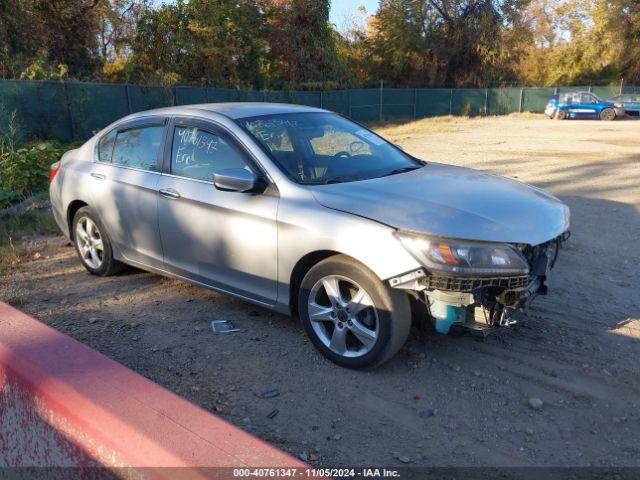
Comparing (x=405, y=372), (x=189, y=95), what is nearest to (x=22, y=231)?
(x=405, y=372)

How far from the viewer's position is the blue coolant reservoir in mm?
3445

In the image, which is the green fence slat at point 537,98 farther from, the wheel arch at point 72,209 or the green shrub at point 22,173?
the wheel arch at point 72,209

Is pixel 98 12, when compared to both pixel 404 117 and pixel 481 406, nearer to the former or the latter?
pixel 404 117

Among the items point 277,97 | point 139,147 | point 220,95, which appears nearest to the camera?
point 139,147

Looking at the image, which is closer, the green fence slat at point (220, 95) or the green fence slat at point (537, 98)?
the green fence slat at point (220, 95)

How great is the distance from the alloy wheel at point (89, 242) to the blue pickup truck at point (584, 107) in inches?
1298

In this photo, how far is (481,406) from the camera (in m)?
3.43

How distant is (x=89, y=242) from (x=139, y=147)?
1.17 m

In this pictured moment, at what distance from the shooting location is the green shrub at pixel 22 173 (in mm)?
9555

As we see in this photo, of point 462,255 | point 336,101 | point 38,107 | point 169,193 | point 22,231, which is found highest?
point 336,101

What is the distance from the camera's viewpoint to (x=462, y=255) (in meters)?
3.39

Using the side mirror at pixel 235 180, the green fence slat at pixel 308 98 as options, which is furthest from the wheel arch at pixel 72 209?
the green fence slat at pixel 308 98

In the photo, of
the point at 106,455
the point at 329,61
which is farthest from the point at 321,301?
the point at 329,61

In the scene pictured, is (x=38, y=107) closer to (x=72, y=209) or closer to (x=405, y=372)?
(x=72, y=209)
